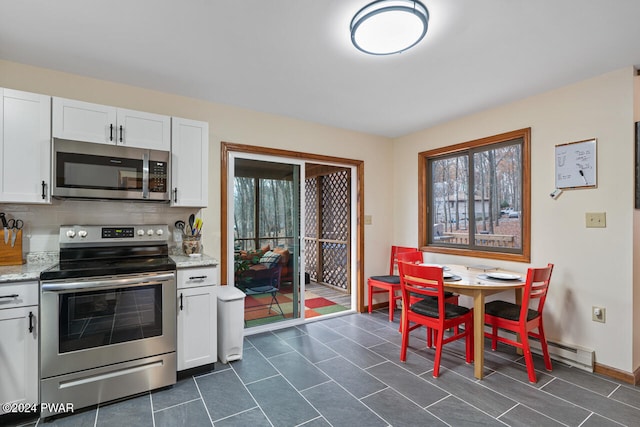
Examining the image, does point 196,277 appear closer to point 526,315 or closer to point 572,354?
point 526,315

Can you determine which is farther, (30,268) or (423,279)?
(423,279)

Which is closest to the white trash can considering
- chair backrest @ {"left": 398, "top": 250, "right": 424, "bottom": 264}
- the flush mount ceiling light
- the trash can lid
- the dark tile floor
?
the trash can lid

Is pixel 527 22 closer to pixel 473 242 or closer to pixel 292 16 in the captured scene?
pixel 292 16

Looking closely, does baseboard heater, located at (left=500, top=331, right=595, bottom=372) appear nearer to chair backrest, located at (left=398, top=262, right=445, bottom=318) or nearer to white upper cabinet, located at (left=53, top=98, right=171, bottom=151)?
chair backrest, located at (left=398, top=262, right=445, bottom=318)

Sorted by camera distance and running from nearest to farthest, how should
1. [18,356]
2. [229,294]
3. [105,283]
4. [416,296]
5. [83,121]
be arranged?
[18,356] → [105,283] → [83,121] → [229,294] → [416,296]

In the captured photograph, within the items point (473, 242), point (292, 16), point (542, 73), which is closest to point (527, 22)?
point (542, 73)

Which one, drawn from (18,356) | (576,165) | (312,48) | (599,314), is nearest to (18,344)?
(18,356)

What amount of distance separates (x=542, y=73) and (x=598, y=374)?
7.98 feet

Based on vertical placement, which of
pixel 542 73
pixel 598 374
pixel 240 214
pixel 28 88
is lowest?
pixel 598 374

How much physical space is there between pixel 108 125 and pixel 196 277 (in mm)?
1333

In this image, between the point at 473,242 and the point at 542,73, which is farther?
the point at 473,242

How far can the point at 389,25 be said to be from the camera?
1776 millimetres

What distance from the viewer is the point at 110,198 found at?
2.42 m

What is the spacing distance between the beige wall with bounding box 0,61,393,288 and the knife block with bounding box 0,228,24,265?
14 centimetres
